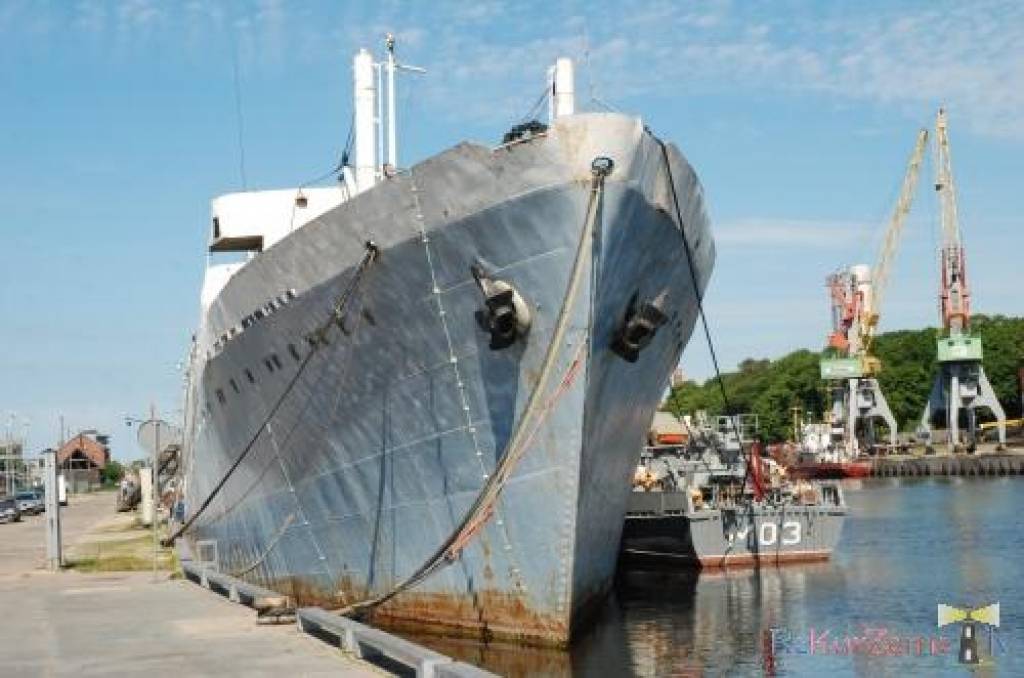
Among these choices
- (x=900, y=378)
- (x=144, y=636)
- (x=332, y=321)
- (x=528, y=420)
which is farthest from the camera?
(x=900, y=378)

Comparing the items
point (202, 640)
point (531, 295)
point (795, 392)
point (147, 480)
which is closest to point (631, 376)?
point (531, 295)

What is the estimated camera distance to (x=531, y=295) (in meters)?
15.8

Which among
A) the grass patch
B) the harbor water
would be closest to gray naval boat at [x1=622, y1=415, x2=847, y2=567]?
the harbor water

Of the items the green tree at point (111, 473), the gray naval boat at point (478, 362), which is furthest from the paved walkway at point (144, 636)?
the green tree at point (111, 473)

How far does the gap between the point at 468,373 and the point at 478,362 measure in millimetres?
243

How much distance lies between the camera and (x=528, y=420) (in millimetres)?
15820

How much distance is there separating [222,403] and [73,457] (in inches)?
4968

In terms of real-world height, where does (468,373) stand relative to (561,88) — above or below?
below

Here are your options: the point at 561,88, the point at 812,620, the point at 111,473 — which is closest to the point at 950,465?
the point at 812,620

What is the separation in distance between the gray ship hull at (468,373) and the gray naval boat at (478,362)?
0.10 feet

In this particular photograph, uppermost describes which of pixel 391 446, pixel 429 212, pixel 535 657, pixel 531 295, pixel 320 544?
pixel 429 212

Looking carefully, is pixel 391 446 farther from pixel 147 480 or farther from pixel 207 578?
pixel 147 480

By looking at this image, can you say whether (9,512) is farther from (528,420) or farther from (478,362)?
(528,420)
